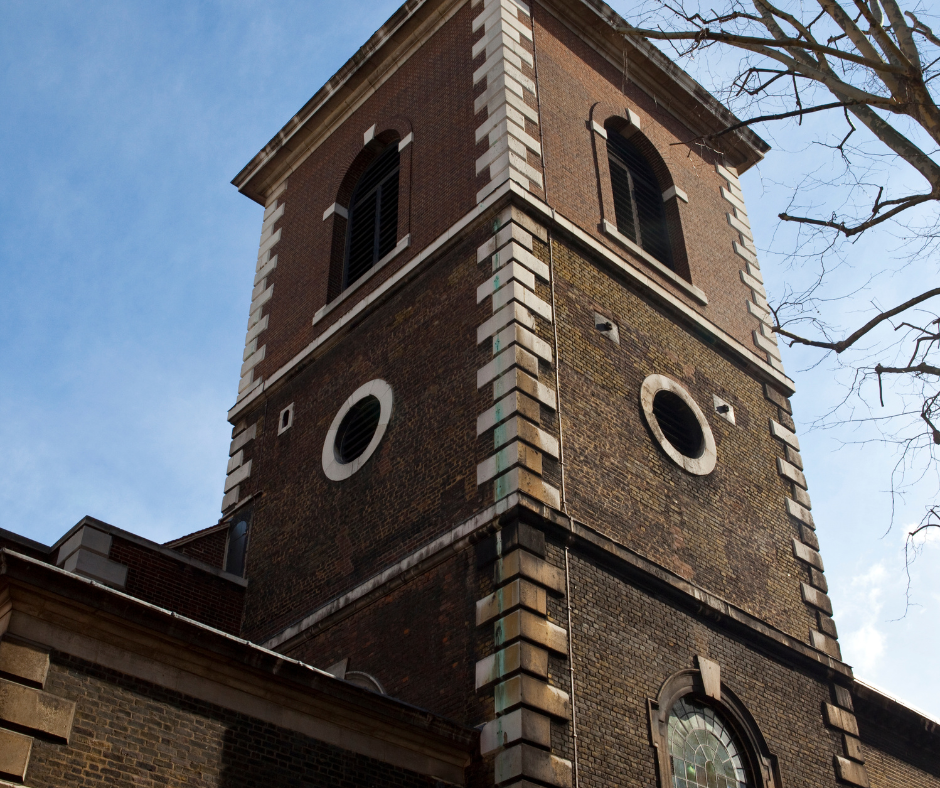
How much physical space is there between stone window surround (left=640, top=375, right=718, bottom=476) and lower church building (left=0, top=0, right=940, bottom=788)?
0.15 ft

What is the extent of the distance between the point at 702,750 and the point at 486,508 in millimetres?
3339


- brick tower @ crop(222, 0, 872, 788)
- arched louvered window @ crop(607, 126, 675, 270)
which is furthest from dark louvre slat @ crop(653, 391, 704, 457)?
arched louvered window @ crop(607, 126, 675, 270)

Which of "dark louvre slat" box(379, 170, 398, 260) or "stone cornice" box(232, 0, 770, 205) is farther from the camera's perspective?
"stone cornice" box(232, 0, 770, 205)

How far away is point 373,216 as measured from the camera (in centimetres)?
1766

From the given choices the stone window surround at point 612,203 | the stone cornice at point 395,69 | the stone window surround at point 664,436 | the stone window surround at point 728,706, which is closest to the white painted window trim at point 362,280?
the stone window surround at point 612,203

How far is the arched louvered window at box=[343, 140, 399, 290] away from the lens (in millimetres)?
17047

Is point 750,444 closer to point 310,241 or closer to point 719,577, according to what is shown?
point 719,577

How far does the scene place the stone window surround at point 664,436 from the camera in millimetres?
14000

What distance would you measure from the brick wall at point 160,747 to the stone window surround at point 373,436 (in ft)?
15.4

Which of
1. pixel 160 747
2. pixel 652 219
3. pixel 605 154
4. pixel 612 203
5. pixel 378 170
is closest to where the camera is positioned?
pixel 160 747

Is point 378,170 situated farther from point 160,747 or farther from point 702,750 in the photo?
point 160,747

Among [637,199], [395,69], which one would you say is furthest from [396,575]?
[395,69]

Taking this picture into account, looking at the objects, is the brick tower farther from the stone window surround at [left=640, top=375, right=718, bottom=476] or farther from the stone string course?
the stone string course

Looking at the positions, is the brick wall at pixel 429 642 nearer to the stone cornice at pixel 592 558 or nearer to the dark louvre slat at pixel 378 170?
the stone cornice at pixel 592 558
